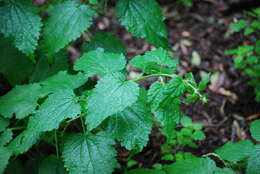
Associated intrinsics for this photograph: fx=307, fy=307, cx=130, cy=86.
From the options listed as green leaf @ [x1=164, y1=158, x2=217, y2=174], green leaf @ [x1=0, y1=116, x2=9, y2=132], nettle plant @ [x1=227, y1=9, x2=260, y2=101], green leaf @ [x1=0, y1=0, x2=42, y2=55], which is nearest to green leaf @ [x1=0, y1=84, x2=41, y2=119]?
green leaf @ [x1=0, y1=116, x2=9, y2=132]

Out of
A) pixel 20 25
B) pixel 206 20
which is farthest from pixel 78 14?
pixel 206 20

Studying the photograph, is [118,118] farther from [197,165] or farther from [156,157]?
[156,157]

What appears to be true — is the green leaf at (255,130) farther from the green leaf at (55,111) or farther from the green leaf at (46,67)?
the green leaf at (46,67)

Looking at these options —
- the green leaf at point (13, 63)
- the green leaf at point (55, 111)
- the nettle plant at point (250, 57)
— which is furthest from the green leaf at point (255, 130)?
the green leaf at point (13, 63)

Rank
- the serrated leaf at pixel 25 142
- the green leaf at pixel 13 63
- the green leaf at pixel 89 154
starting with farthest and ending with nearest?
1. the green leaf at pixel 13 63
2. the serrated leaf at pixel 25 142
3. the green leaf at pixel 89 154

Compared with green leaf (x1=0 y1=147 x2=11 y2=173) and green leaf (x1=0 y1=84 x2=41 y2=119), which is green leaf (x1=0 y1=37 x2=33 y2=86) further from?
green leaf (x1=0 y1=147 x2=11 y2=173)

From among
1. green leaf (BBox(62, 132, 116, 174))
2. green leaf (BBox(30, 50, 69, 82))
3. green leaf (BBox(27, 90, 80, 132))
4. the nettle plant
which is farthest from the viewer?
the nettle plant
